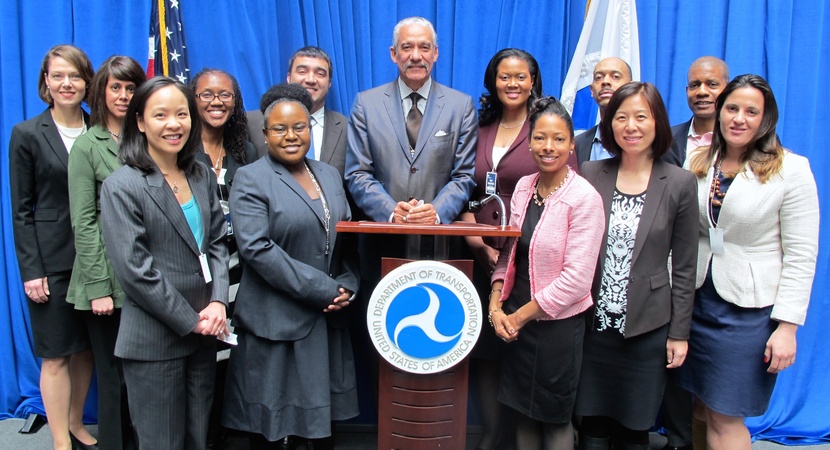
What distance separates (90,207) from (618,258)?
202 cm

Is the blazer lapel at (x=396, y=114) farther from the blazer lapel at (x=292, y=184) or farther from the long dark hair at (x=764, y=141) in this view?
the long dark hair at (x=764, y=141)

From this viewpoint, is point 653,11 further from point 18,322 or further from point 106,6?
point 18,322

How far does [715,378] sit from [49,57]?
3013 mm

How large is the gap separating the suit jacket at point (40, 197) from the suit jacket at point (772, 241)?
8.89ft

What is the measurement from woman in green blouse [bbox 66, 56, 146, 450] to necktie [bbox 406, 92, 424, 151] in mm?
1149

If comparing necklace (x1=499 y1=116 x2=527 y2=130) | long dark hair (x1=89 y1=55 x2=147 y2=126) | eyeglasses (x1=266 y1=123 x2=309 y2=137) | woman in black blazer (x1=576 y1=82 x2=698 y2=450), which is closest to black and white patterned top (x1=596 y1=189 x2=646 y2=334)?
woman in black blazer (x1=576 y1=82 x2=698 y2=450)

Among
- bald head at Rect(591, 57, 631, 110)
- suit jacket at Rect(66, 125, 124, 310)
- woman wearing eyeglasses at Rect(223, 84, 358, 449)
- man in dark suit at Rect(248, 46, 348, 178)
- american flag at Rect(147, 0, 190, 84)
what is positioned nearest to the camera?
woman wearing eyeglasses at Rect(223, 84, 358, 449)

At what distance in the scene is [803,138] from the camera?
3293 millimetres

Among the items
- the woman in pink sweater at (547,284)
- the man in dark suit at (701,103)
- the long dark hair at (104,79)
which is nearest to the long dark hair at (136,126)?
the long dark hair at (104,79)

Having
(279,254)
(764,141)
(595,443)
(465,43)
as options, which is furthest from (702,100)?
(279,254)

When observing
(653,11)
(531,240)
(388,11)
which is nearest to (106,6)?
(388,11)

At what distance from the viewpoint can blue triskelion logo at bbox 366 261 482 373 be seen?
209 centimetres

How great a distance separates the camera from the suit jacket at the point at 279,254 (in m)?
2.22

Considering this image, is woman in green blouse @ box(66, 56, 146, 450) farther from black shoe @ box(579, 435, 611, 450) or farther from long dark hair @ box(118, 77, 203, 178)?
black shoe @ box(579, 435, 611, 450)
